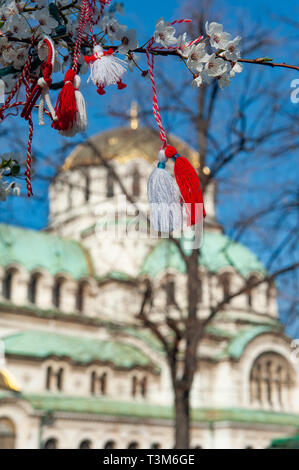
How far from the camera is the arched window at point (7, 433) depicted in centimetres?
2261

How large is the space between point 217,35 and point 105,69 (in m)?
0.61

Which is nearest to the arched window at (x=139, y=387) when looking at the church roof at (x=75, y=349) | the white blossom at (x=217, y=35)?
the church roof at (x=75, y=349)

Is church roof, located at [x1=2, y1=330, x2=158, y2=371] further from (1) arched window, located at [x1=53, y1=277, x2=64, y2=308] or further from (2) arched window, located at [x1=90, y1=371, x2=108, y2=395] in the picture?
(1) arched window, located at [x1=53, y1=277, x2=64, y2=308]

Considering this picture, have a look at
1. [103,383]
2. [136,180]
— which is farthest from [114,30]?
[136,180]

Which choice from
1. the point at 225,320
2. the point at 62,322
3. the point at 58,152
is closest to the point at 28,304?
the point at 62,322

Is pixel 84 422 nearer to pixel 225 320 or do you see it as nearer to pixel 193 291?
pixel 225 320

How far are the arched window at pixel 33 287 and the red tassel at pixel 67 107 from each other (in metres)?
27.1

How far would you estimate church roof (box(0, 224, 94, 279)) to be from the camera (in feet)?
99.4

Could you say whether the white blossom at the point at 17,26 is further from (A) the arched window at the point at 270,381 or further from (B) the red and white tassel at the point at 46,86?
(A) the arched window at the point at 270,381

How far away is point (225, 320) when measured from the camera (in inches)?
1266

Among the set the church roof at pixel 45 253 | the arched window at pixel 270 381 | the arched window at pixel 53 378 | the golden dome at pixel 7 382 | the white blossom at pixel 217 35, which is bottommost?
the white blossom at pixel 217 35

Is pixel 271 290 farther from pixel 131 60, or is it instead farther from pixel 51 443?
pixel 51 443

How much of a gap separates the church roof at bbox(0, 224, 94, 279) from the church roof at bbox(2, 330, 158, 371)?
12.0ft

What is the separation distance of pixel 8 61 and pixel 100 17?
2.36 ft
